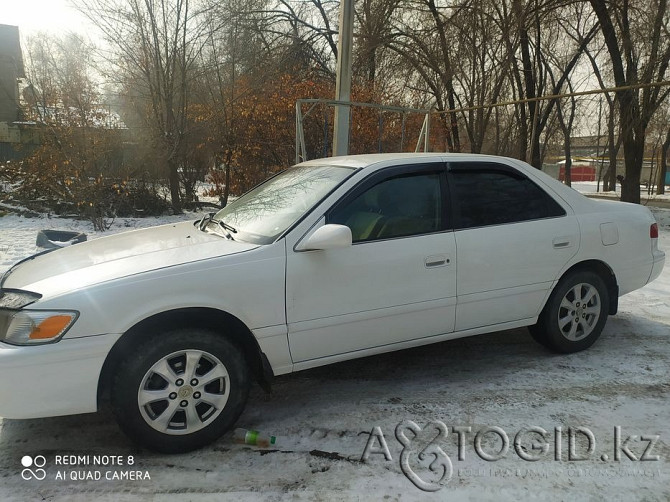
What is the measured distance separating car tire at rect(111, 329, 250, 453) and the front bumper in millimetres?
132

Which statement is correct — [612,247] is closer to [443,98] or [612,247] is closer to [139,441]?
[139,441]

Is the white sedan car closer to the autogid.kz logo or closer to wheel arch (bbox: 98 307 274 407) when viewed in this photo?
wheel arch (bbox: 98 307 274 407)

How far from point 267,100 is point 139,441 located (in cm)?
1088

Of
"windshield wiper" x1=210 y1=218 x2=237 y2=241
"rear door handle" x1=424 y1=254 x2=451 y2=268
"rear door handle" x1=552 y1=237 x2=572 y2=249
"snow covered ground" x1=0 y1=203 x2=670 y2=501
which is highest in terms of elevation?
"windshield wiper" x1=210 y1=218 x2=237 y2=241

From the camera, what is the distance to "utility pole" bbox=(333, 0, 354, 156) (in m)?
7.27

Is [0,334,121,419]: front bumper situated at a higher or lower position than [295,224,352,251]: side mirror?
lower

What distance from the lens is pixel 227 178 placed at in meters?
13.1

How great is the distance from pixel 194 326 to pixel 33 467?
3.52 ft

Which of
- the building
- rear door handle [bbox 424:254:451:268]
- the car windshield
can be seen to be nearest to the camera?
the car windshield

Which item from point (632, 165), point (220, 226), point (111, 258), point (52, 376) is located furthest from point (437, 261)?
point (632, 165)

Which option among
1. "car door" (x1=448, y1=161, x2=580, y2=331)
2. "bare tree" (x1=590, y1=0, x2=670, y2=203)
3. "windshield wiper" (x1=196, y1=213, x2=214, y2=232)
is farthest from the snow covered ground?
"bare tree" (x1=590, y1=0, x2=670, y2=203)

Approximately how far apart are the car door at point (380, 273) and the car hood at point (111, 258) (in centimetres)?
48

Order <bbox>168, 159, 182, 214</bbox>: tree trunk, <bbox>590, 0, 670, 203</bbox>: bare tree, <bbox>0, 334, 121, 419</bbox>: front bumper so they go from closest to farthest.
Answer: <bbox>0, 334, 121, 419</bbox>: front bumper → <bbox>590, 0, 670, 203</bbox>: bare tree → <bbox>168, 159, 182, 214</bbox>: tree trunk

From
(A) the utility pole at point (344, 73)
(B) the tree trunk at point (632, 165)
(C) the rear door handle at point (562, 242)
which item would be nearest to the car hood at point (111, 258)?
(C) the rear door handle at point (562, 242)
